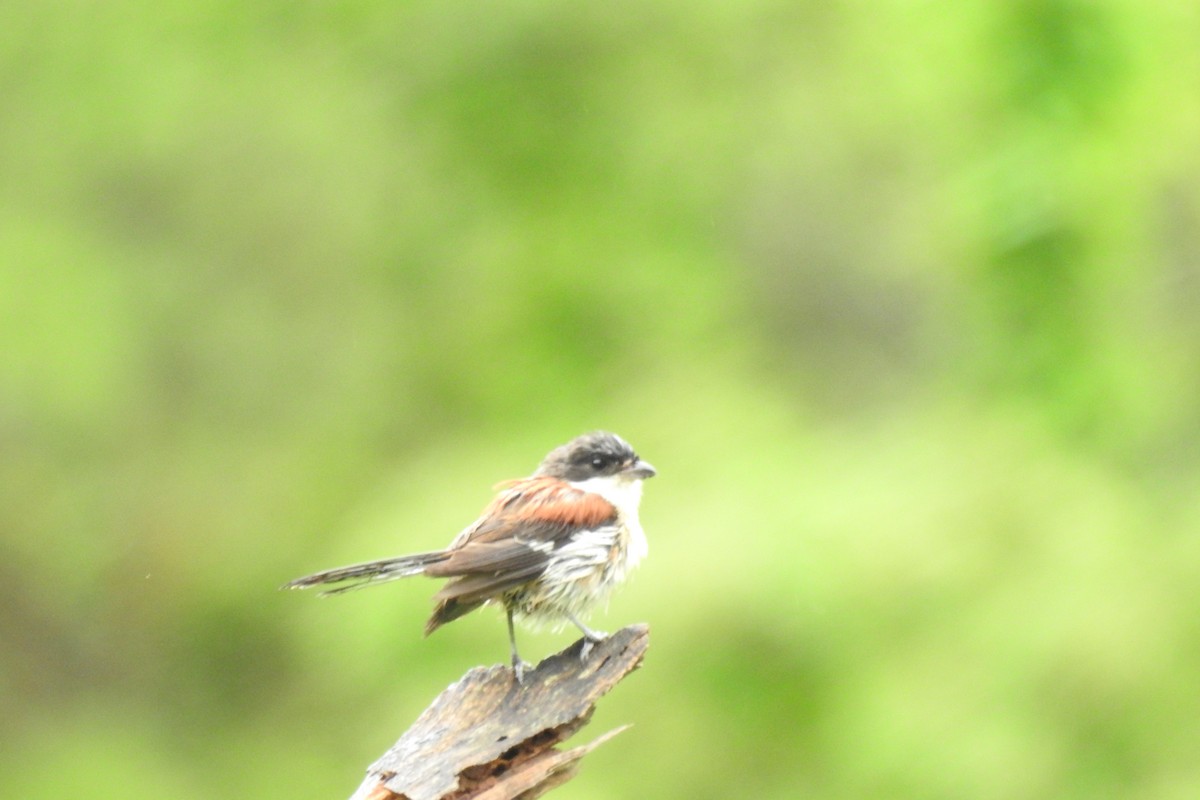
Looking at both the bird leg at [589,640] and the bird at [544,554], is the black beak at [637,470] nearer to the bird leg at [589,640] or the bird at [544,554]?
the bird at [544,554]

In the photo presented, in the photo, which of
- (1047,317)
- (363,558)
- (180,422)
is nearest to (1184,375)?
(1047,317)

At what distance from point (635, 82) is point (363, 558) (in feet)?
Answer: 14.0

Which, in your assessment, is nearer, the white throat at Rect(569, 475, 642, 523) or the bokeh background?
the white throat at Rect(569, 475, 642, 523)

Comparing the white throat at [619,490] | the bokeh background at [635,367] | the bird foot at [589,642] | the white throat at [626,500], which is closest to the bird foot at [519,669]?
the bird foot at [589,642]

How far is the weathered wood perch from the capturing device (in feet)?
12.6

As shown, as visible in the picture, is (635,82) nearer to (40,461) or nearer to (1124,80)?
(1124,80)

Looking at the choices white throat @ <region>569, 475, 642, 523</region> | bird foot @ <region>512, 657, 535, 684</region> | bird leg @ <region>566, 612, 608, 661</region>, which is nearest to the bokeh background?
white throat @ <region>569, 475, 642, 523</region>

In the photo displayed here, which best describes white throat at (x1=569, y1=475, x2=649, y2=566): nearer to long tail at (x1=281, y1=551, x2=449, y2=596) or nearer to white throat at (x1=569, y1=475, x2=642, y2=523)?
white throat at (x1=569, y1=475, x2=642, y2=523)

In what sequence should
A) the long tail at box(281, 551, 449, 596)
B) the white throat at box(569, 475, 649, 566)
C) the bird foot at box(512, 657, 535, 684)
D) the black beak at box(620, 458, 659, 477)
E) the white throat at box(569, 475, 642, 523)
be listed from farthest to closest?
the black beak at box(620, 458, 659, 477)
the white throat at box(569, 475, 642, 523)
the white throat at box(569, 475, 649, 566)
the bird foot at box(512, 657, 535, 684)
the long tail at box(281, 551, 449, 596)

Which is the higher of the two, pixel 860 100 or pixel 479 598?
pixel 860 100

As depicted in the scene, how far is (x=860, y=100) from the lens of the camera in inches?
429

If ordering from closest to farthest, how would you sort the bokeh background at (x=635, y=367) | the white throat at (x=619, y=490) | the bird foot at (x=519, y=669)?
the bird foot at (x=519, y=669) → the white throat at (x=619, y=490) → the bokeh background at (x=635, y=367)

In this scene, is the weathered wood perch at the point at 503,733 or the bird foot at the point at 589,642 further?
the bird foot at the point at 589,642

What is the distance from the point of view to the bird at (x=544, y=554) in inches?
173
